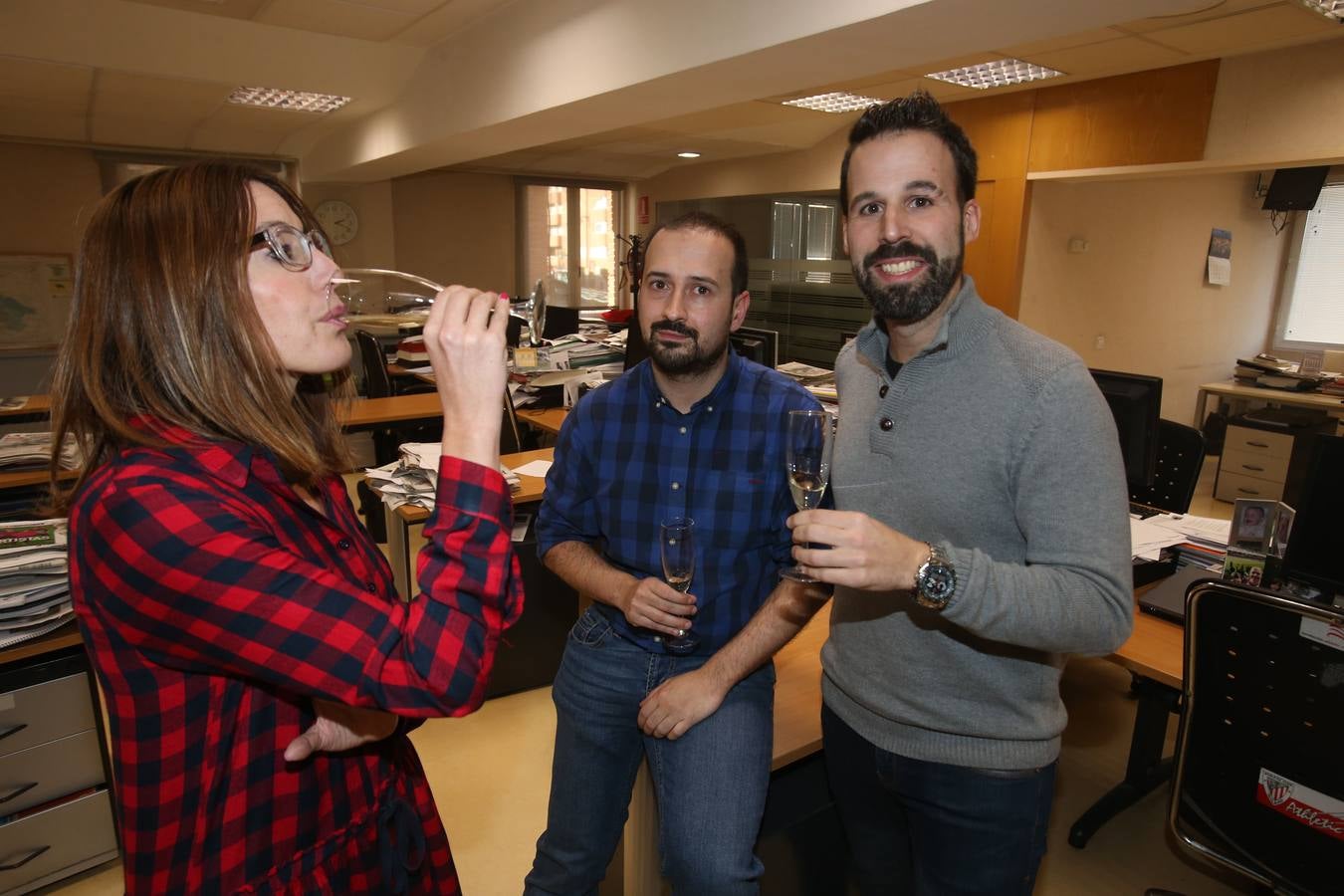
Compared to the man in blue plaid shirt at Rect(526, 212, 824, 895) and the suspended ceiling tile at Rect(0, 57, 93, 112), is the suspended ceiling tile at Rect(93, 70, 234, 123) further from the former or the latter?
the man in blue plaid shirt at Rect(526, 212, 824, 895)

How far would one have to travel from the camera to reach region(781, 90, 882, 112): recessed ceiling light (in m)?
5.53

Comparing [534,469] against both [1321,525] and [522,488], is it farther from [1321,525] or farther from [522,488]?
[1321,525]

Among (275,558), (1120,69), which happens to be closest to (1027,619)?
(275,558)

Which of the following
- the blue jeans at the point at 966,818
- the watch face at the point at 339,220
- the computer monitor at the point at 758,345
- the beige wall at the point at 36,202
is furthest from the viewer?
the watch face at the point at 339,220

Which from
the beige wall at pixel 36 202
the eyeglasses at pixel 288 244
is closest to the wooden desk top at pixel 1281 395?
the eyeglasses at pixel 288 244

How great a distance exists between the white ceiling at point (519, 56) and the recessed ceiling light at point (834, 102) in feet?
0.51

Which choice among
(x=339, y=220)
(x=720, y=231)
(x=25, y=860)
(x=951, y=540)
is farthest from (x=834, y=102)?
(x=25, y=860)

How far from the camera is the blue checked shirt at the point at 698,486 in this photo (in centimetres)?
159

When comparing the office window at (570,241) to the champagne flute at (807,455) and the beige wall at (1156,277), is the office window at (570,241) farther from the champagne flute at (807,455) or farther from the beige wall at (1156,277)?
the champagne flute at (807,455)

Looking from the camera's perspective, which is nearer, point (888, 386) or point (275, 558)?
point (275, 558)

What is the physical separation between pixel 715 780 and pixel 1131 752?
173 cm

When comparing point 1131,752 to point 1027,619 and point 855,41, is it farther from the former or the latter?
point 855,41

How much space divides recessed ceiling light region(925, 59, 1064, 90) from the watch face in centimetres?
580

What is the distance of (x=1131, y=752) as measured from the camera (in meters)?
2.38
